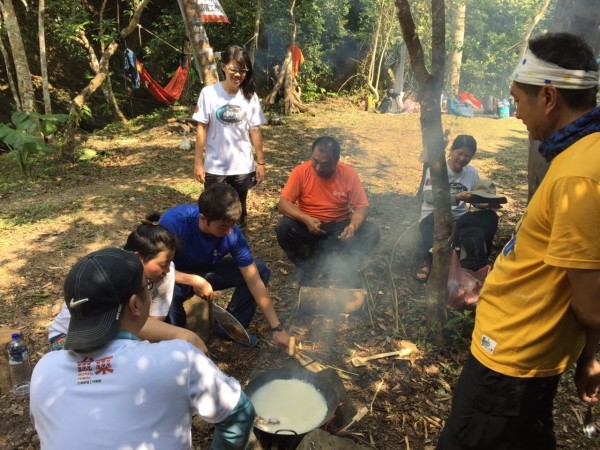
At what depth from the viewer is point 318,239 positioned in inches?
185

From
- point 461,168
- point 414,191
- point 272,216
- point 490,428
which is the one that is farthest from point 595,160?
point 414,191

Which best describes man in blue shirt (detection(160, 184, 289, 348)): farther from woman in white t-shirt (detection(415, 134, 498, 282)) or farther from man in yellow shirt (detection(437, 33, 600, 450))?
woman in white t-shirt (detection(415, 134, 498, 282))

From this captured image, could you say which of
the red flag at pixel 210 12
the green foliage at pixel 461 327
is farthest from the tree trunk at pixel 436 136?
the red flag at pixel 210 12

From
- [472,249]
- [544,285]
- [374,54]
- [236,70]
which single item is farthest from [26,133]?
[374,54]

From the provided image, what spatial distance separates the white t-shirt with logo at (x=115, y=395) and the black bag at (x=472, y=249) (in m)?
3.59

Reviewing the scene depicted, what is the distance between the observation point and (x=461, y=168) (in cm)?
492

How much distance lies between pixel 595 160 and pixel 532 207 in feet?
0.85

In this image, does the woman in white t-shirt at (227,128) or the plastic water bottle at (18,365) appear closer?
the plastic water bottle at (18,365)

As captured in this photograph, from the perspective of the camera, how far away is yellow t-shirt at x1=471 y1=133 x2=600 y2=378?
1385 millimetres

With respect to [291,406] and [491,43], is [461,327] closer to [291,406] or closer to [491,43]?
[291,406]

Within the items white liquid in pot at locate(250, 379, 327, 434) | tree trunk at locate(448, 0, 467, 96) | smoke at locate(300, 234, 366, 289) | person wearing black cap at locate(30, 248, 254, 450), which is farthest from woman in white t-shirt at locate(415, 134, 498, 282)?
tree trunk at locate(448, 0, 467, 96)

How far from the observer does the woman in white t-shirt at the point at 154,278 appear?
234 cm

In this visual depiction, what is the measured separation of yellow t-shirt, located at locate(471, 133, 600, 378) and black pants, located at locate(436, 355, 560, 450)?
6cm

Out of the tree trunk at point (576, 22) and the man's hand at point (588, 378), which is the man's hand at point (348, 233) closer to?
the tree trunk at point (576, 22)
